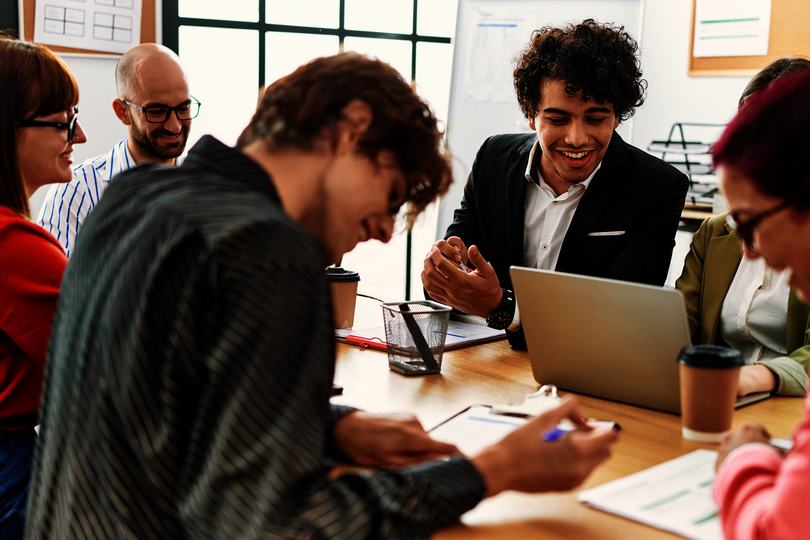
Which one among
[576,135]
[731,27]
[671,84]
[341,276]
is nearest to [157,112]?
[341,276]

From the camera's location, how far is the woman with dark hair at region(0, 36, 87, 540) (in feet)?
4.61

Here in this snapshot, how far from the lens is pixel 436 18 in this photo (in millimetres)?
4602

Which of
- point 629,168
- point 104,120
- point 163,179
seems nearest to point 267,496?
point 163,179

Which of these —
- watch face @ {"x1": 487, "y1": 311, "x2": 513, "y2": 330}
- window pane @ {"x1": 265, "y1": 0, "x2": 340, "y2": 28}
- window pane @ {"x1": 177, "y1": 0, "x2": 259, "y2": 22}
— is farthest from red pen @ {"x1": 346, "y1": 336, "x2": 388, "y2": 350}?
window pane @ {"x1": 265, "y1": 0, "x2": 340, "y2": 28}

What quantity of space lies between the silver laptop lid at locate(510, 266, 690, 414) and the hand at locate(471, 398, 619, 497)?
423 mm

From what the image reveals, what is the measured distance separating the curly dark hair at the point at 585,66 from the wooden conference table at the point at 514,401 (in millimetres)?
772

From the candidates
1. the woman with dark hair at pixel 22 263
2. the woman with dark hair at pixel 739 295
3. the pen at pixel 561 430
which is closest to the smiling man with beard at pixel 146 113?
the woman with dark hair at pixel 22 263

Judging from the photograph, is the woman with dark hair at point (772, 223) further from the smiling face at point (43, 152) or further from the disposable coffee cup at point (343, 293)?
the smiling face at point (43, 152)

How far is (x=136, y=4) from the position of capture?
3.36 m

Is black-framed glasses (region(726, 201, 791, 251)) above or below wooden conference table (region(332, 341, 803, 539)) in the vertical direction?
above

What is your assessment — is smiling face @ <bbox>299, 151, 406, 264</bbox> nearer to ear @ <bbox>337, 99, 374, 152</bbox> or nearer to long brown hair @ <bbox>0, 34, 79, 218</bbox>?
ear @ <bbox>337, 99, 374, 152</bbox>

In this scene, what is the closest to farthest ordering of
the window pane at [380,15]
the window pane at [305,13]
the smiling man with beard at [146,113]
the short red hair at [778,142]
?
the short red hair at [778,142] < the smiling man with beard at [146,113] < the window pane at [305,13] < the window pane at [380,15]

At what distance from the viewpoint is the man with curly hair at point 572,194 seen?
191cm

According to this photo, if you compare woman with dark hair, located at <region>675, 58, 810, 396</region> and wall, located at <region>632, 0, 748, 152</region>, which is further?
wall, located at <region>632, 0, 748, 152</region>
